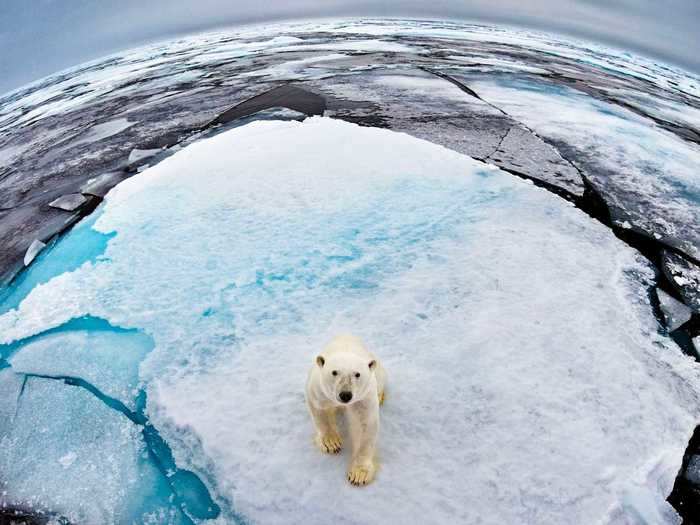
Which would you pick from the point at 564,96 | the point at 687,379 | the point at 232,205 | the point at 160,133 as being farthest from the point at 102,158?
the point at 564,96

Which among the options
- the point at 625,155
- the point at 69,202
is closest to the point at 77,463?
the point at 69,202

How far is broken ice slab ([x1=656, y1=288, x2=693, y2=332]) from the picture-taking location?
6.28ft

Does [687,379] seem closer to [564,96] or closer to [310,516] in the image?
[310,516]

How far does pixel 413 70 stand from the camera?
24.0 ft

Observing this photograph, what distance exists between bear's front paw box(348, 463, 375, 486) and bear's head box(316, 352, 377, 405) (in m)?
0.31

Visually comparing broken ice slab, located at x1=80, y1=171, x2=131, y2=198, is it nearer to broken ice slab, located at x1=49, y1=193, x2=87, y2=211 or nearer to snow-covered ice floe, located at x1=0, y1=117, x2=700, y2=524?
broken ice slab, located at x1=49, y1=193, x2=87, y2=211

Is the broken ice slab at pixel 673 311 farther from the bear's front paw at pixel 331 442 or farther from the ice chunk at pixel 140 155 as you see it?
the ice chunk at pixel 140 155

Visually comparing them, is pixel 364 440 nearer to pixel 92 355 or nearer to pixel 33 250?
pixel 92 355

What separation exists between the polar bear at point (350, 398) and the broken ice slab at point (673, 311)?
1.61m

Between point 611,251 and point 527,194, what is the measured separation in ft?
2.35

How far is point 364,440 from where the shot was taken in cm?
121

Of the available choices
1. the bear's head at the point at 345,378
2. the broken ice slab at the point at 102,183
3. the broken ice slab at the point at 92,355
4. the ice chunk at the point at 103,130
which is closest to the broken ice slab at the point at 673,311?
the bear's head at the point at 345,378

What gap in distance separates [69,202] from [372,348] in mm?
3174

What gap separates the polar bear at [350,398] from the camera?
3.41 ft
